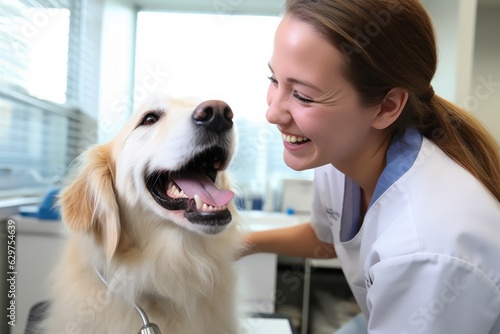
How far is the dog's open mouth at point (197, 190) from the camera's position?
0.83 meters

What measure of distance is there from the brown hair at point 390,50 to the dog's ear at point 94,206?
64 centimetres

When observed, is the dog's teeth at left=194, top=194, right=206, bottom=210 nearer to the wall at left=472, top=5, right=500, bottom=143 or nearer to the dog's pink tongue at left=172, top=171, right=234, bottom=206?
the dog's pink tongue at left=172, top=171, right=234, bottom=206

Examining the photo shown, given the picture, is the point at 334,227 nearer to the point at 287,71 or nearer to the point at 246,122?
the point at 287,71

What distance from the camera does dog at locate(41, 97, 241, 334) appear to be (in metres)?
0.84

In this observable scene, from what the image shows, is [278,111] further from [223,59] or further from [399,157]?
[223,59]

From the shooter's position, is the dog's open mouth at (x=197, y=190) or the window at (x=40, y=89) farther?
the window at (x=40, y=89)

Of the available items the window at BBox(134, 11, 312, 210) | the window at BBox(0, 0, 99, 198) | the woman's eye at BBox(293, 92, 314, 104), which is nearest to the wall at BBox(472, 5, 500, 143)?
the window at BBox(134, 11, 312, 210)

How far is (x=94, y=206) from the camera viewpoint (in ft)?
2.82

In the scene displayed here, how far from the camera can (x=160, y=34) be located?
2.32 metres

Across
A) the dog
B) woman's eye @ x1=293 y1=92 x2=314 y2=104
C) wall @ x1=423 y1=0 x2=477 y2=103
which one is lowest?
the dog

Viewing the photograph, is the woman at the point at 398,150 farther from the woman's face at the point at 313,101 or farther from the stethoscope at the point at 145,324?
the stethoscope at the point at 145,324

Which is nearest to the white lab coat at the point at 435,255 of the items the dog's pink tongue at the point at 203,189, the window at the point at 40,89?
the dog's pink tongue at the point at 203,189

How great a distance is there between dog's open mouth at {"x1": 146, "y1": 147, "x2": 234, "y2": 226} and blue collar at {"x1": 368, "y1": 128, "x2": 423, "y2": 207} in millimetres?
Answer: 376

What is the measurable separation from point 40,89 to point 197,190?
1.24 metres
